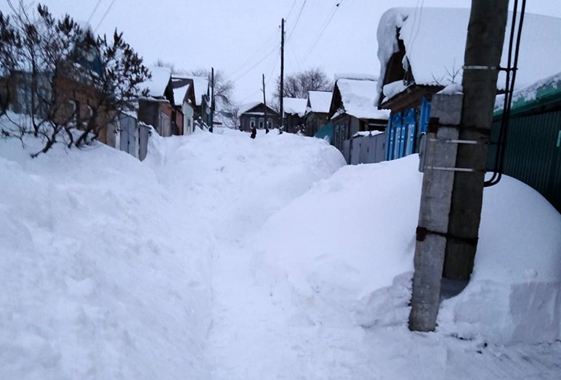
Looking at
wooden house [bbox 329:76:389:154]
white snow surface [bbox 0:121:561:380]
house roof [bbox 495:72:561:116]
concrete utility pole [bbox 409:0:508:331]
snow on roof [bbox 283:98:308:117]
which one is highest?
snow on roof [bbox 283:98:308:117]

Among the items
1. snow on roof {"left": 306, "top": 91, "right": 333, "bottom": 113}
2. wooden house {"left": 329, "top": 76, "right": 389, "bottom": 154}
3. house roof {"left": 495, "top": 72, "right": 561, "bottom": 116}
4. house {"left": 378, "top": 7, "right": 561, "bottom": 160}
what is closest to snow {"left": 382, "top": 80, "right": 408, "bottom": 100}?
house {"left": 378, "top": 7, "right": 561, "bottom": 160}

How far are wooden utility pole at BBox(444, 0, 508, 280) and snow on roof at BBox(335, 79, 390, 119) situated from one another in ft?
52.4

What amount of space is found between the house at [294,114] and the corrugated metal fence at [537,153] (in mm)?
39084

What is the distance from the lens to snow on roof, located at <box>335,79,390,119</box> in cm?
2016

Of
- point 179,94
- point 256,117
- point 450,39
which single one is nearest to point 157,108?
point 179,94

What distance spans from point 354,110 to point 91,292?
19.6m

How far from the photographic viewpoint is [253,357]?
→ 335 cm

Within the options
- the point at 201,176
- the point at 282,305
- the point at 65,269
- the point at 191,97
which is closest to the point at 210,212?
the point at 201,176

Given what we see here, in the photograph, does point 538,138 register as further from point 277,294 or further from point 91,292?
point 91,292

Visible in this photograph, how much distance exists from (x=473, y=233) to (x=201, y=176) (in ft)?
33.1

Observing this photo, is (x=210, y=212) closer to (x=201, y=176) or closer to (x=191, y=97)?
(x=201, y=176)

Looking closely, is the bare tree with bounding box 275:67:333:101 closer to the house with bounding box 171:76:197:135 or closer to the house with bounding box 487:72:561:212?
the house with bounding box 171:76:197:135

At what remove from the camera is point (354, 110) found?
20656 millimetres

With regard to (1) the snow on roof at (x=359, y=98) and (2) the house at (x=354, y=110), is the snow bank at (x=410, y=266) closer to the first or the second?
(2) the house at (x=354, y=110)
